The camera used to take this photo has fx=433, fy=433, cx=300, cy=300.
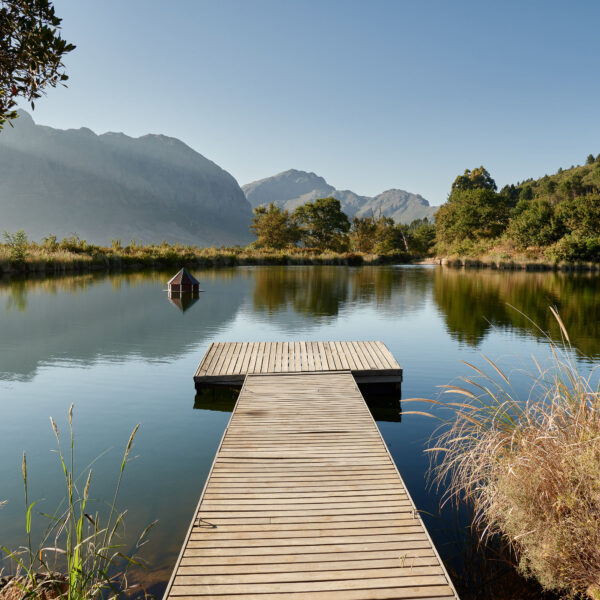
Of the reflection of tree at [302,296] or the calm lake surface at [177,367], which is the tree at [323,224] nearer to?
the reflection of tree at [302,296]

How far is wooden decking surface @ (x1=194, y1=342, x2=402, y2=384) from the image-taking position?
26.5 ft

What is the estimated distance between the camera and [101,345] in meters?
12.3

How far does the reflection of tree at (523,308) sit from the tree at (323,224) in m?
41.6

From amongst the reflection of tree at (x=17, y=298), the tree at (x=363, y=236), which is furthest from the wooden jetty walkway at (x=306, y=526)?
the tree at (x=363, y=236)

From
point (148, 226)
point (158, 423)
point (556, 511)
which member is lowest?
point (158, 423)

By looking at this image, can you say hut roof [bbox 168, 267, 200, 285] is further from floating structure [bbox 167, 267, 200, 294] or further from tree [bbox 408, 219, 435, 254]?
tree [bbox 408, 219, 435, 254]

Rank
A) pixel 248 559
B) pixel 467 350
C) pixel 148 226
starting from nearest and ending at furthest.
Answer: pixel 248 559, pixel 467 350, pixel 148 226

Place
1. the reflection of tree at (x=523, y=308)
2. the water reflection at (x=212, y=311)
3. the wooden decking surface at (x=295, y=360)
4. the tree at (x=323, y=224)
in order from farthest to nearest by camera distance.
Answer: the tree at (x=323, y=224), the reflection of tree at (x=523, y=308), the water reflection at (x=212, y=311), the wooden decking surface at (x=295, y=360)

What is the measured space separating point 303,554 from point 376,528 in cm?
64

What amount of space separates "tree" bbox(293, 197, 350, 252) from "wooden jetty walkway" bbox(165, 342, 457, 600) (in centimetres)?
6356

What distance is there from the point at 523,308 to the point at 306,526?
1712cm

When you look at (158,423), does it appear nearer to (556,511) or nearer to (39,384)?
(39,384)

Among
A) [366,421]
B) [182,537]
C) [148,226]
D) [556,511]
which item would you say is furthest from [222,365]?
[148,226]

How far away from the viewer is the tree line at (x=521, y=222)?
4472cm
